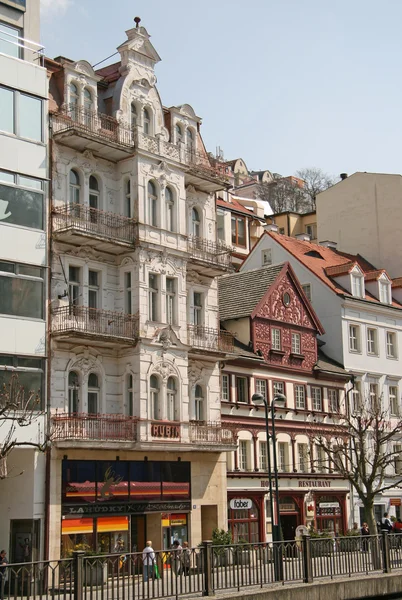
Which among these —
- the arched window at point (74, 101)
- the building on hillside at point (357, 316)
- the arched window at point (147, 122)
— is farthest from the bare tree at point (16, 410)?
the building on hillside at point (357, 316)

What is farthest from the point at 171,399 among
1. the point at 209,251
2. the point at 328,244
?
the point at 328,244

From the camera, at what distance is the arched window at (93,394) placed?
39.9m

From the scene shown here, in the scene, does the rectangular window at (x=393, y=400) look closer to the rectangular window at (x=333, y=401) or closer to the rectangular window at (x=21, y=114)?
the rectangular window at (x=333, y=401)

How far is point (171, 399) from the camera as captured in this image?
42.6 m

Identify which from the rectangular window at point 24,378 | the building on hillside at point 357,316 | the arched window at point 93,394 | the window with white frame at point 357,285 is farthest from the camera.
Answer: the window with white frame at point 357,285

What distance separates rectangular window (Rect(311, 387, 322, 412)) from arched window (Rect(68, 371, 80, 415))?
741 inches

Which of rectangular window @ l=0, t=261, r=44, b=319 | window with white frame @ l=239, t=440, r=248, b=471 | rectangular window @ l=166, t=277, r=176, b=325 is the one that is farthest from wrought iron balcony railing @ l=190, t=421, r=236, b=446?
rectangular window @ l=0, t=261, r=44, b=319

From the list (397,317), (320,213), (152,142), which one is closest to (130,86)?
(152,142)

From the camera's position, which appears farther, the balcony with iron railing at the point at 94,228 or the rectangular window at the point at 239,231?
the rectangular window at the point at 239,231

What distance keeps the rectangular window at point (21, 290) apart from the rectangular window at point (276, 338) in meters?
17.9

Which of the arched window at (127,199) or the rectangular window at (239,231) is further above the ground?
the rectangular window at (239,231)

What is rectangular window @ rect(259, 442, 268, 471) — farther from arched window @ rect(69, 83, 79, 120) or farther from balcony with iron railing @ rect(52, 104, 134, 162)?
arched window @ rect(69, 83, 79, 120)

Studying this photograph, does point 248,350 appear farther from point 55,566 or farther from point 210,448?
point 55,566

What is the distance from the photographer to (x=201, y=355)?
147 ft
